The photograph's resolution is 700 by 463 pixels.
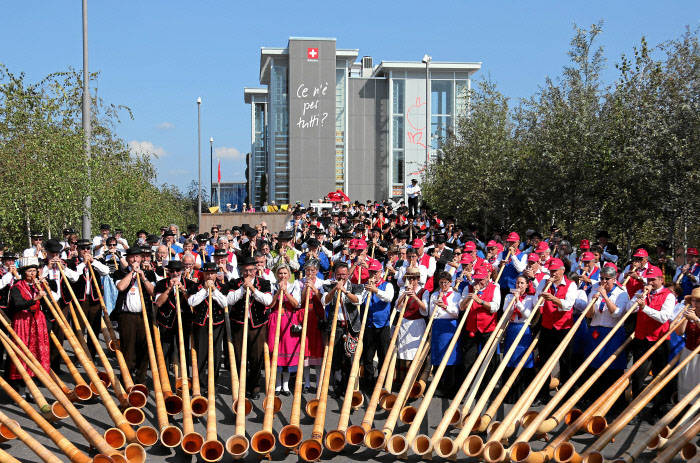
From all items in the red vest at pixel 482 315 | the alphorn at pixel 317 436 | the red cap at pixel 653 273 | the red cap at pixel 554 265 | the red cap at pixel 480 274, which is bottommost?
the alphorn at pixel 317 436

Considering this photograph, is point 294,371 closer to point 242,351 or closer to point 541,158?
point 242,351

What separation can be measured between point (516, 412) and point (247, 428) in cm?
310

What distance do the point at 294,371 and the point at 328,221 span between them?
31.1ft

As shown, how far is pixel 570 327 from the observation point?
9.19 m

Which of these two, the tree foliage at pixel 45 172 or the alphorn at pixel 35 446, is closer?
the alphorn at pixel 35 446

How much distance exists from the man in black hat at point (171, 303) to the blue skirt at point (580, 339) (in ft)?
16.8

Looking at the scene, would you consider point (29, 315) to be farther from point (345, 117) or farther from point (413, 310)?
point (345, 117)

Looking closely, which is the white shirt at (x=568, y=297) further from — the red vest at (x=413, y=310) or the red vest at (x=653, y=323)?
the red vest at (x=413, y=310)

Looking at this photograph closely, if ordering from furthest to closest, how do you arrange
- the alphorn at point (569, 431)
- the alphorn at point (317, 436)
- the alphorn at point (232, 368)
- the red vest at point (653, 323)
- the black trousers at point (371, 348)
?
the black trousers at point (371, 348), the red vest at point (653, 323), the alphorn at point (232, 368), the alphorn at point (317, 436), the alphorn at point (569, 431)

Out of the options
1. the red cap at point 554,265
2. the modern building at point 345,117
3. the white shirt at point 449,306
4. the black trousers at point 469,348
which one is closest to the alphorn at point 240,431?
the white shirt at point 449,306

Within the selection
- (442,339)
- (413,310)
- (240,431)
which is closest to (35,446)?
(240,431)

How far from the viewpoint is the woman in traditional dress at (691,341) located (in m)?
7.91

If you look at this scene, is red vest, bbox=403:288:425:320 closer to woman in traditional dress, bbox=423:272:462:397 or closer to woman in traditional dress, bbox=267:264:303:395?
woman in traditional dress, bbox=423:272:462:397

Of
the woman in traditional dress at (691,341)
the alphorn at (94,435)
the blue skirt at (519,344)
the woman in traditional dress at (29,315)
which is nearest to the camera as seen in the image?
the alphorn at (94,435)
